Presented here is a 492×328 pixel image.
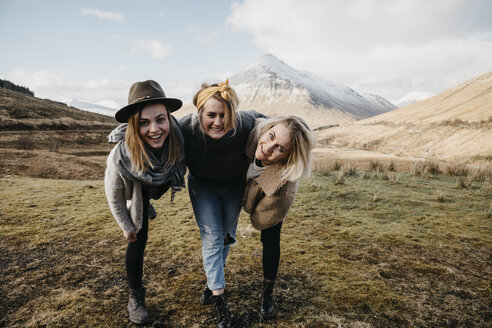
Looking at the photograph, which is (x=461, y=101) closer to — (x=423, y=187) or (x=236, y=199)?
(x=423, y=187)

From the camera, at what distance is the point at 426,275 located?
2.86 metres

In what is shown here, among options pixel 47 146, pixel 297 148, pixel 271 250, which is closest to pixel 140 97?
pixel 297 148

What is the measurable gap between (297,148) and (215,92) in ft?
2.64

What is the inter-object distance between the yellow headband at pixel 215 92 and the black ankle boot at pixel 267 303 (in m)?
1.63

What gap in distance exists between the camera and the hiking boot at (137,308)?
2180 millimetres

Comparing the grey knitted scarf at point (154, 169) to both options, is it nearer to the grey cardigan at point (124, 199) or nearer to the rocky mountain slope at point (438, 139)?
the grey cardigan at point (124, 199)

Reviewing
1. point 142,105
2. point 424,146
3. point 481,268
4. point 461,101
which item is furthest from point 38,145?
point 461,101

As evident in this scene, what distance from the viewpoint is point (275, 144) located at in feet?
6.92

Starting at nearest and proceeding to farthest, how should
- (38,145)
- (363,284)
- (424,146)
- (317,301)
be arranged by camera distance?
(317,301), (363,284), (424,146), (38,145)

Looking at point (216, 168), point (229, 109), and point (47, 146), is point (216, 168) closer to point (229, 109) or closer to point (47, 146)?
point (229, 109)

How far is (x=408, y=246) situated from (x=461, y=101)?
40.9 metres

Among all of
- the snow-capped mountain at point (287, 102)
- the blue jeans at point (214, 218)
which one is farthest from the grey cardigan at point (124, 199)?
the snow-capped mountain at point (287, 102)

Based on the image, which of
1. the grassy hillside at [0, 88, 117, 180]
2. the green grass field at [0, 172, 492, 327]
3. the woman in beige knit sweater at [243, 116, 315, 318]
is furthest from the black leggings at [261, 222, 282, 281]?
the grassy hillside at [0, 88, 117, 180]

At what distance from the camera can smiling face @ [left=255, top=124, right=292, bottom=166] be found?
82.7 inches
